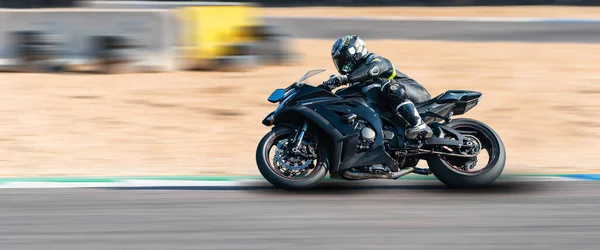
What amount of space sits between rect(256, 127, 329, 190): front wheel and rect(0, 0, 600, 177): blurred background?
166cm

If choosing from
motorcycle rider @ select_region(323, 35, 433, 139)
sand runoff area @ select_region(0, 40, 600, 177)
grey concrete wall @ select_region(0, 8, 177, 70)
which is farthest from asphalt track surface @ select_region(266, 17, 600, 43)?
motorcycle rider @ select_region(323, 35, 433, 139)

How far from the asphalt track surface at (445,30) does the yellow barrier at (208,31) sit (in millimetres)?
5520

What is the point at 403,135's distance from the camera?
735 centimetres

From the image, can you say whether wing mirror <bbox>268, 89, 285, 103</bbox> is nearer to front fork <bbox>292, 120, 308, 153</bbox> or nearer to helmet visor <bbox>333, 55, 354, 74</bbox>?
front fork <bbox>292, 120, 308, 153</bbox>

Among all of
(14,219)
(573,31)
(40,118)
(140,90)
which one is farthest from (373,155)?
(573,31)

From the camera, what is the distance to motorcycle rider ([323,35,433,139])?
722 cm

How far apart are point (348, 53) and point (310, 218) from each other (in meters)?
1.55

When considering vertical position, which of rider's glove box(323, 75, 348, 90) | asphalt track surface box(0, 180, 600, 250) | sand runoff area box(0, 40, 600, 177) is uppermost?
rider's glove box(323, 75, 348, 90)

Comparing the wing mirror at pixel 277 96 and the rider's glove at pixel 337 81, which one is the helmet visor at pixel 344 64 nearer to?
the rider's glove at pixel 337 81

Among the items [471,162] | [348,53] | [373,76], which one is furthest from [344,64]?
[471,162]

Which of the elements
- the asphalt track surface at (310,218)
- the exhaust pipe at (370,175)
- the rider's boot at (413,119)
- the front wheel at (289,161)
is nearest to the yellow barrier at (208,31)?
the asphalt track surface at (310,218)

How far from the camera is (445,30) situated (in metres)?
19.8

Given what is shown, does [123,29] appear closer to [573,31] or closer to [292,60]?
[292,60]

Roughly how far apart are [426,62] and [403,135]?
8843 millimetres
